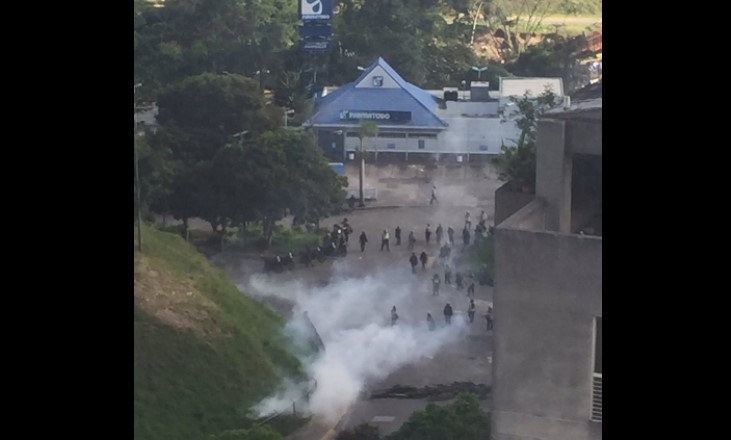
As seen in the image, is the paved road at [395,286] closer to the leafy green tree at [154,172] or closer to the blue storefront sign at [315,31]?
the leafy green tree at [154,172]

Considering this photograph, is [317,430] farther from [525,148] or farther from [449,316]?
[525,148]

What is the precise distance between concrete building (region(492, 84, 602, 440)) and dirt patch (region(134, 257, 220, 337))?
37.2 inches

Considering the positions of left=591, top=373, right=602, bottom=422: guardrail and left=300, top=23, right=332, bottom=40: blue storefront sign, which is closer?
left=591, top=373, right=602, bottom=422: guardrail

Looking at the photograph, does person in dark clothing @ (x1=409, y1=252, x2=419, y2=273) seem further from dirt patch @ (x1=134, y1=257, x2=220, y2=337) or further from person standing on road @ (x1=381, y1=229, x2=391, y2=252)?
dirt patch @ (x1=134, y1=257, x2=220, y2=337)

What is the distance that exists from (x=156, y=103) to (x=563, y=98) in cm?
130

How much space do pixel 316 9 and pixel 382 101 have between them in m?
0.37

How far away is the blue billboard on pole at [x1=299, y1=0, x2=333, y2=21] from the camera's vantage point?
371 centimetres

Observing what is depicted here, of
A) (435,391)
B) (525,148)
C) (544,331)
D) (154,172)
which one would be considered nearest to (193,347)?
(154,172)

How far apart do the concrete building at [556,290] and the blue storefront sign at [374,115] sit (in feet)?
1.52

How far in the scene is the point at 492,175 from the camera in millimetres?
3627

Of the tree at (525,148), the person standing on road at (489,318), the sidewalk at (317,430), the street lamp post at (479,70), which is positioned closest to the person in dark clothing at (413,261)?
the person standing on road at (489,318)

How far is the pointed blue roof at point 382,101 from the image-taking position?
3686mm

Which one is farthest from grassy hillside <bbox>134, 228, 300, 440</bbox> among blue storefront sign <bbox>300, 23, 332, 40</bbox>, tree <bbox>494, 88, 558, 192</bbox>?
tree <bbox>494, 88, 558, 192</bbox>
